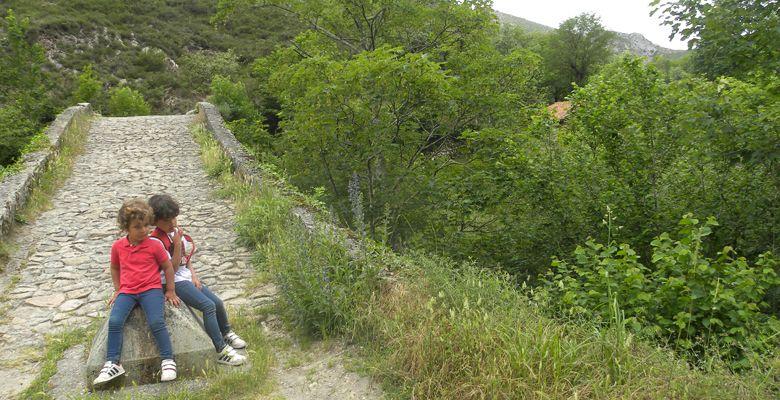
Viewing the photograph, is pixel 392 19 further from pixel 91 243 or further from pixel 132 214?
pixel 132 214

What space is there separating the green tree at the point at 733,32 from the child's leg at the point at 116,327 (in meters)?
6.93

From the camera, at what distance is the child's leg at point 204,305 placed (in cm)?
381

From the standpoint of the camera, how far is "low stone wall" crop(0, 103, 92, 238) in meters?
6.73

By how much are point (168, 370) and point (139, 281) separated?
683mm

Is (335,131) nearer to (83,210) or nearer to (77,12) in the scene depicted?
(83,210)

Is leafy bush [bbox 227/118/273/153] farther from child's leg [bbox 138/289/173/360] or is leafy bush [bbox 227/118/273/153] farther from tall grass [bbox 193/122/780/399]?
child's leg [bbox 138/289/173/360]

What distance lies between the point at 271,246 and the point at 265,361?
2290 mm

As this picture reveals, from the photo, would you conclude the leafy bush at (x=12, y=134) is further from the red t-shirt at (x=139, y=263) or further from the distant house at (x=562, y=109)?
the distant house at (x=562, y=109)

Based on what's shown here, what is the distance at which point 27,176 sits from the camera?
824 centimetres

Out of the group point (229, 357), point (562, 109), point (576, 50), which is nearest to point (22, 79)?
point (229, 357)

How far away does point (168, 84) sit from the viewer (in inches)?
1253

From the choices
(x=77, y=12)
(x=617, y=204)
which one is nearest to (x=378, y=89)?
(x=617, y=204)

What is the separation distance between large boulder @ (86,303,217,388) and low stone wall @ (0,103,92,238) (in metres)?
3.95

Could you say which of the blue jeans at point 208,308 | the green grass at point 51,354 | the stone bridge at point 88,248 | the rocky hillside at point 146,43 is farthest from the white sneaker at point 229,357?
the rocky hillside at point 146,43
